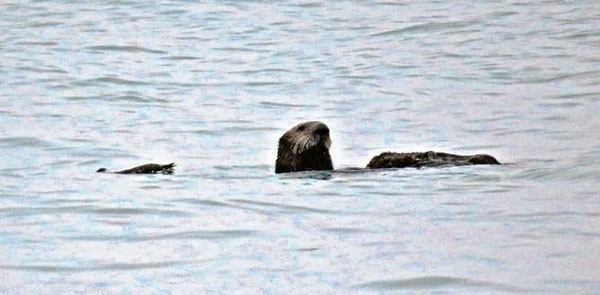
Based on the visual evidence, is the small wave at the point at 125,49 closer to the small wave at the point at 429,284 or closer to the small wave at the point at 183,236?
the small wave at the point at 183,236

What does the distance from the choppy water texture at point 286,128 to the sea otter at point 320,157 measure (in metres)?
0.27

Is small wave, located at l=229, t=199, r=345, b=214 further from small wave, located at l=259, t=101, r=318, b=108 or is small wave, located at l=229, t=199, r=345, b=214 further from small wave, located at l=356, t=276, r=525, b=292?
small wave, located at l=259, t=101, r=318, b=108

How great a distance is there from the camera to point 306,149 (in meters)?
13.5

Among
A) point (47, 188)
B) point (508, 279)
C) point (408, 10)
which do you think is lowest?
point (408, 10)

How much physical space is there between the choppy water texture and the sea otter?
0.27 meters

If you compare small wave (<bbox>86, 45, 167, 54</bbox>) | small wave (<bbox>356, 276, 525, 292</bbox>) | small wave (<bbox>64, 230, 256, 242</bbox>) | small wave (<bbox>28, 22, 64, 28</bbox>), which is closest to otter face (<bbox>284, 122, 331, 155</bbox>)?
small wave (<bbox>64, 230, 256, 242</bbox>)

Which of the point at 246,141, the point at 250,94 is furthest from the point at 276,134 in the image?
the point at 250,94

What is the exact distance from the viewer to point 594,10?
3181 centimetres

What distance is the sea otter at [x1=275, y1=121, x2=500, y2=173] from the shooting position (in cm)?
1324

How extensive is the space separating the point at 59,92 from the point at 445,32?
32.4 ft

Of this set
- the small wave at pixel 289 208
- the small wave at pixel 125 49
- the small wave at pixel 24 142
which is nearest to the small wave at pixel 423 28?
the small wave at pixel 125 49

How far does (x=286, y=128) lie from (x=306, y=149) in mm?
5050

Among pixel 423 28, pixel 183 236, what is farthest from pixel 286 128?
pixel 423 28

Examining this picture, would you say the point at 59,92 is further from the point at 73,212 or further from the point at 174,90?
the point at 73,212
